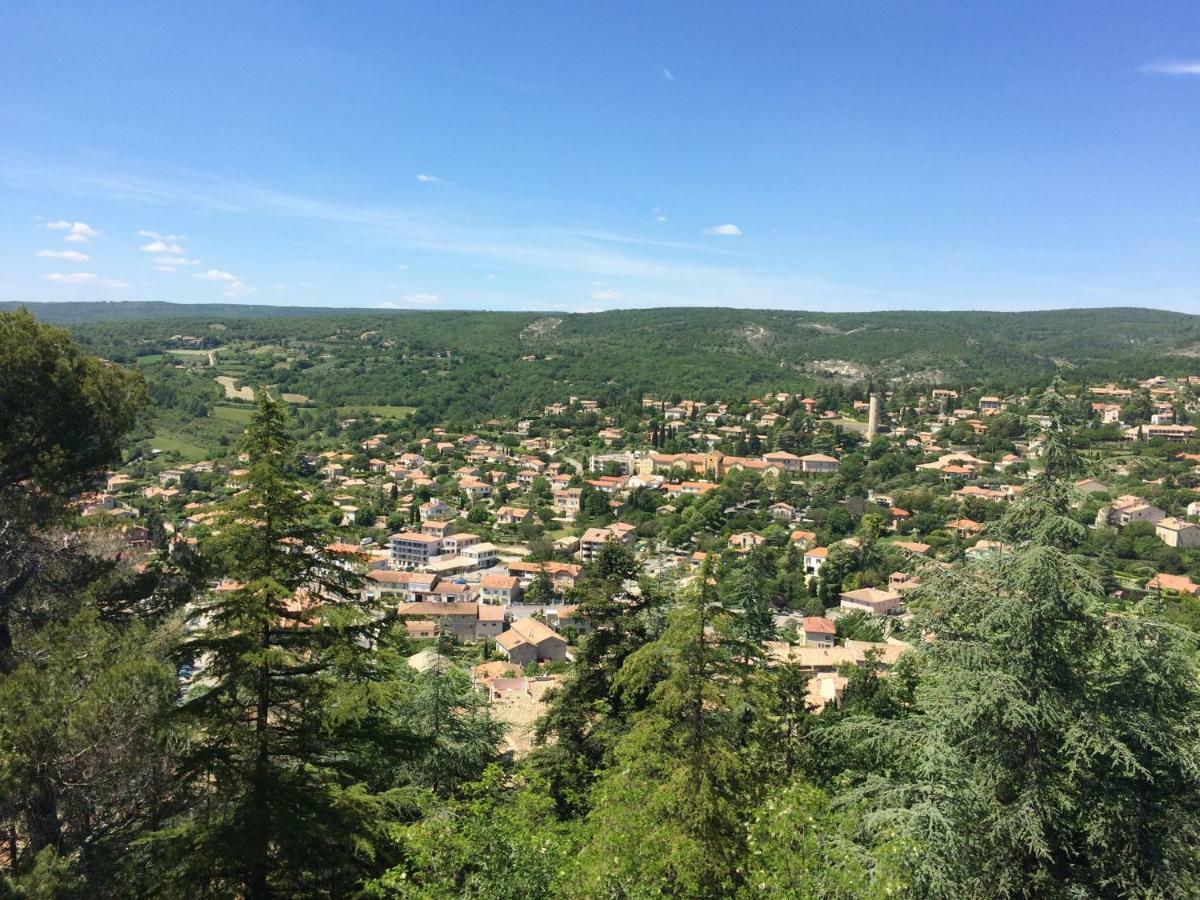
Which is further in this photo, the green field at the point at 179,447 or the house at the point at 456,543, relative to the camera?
the green field at the point at 179,447

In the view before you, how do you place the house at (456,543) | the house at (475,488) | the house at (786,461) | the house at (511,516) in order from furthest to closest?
the house at (786,461), the house at (475,488), the house at (511,516), the house at (456,543)

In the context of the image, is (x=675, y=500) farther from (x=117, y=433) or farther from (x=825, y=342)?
(x=825, y=342)

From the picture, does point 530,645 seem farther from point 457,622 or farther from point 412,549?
point 412,549

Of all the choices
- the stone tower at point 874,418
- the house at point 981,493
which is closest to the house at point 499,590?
the house at point 981,493

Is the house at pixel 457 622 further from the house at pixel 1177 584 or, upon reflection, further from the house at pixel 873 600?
the house at pixel 1177 584

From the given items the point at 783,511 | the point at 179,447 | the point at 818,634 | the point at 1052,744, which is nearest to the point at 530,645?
the point at 818,634

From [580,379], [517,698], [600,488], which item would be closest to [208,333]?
[580,379]
